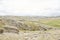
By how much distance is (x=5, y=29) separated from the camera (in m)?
13.4

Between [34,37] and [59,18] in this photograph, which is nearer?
[34,37]

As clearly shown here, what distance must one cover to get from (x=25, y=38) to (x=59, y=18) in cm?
2238

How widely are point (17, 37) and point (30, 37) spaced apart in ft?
2.97

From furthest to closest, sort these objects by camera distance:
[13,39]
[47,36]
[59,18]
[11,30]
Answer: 1. [59,18]
2. [11,30]
3. [47,36]
4. [13,39]

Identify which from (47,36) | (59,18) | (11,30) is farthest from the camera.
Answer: (59,18)

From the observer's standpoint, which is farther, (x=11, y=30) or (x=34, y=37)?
(x=11, y=30)

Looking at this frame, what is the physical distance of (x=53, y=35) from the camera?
485 inches

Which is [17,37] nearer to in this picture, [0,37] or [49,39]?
[0,37]

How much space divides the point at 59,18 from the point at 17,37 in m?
22.4

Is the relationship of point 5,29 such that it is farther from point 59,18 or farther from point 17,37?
point 59,18

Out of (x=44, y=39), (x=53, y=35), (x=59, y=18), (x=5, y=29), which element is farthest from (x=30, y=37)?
(x=59, y=18)

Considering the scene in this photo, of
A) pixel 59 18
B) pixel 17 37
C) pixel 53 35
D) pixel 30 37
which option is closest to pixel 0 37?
pixel 17 37

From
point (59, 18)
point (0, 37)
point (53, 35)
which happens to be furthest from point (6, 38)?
point (59, 18)

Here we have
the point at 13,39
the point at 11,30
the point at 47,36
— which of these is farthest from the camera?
the point at 11,30
